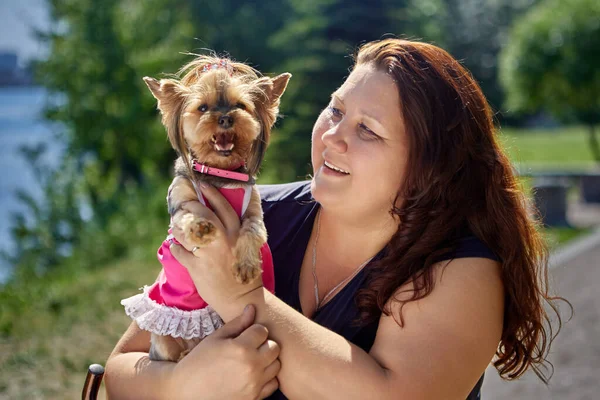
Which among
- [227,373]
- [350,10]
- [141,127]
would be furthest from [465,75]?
[350,10]

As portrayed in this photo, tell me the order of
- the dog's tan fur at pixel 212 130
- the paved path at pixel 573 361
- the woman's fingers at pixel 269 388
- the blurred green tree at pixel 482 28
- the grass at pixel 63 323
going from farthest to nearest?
→ the blurred green tree at pixel 482 28, the paved path at pixel 573 361, the grass at pixel 63 323, the dog's tan fur at pixel 212 130, the woman's fingers at pixel 269 388

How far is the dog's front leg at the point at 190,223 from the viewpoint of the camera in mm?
2287

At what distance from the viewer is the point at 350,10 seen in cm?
1898

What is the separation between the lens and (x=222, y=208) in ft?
8.13

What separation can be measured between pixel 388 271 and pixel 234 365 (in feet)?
2.06

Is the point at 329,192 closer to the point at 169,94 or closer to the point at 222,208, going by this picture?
the point at 222,208

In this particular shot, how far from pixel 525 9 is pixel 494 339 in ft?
192

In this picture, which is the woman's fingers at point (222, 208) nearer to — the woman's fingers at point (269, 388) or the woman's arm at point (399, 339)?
the woman's arm at point (399, 339)

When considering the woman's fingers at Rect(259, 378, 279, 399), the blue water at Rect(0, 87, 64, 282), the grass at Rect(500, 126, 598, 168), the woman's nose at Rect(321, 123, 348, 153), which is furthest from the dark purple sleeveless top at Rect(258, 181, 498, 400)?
the grass at Rect(500, 126, 598, 168)

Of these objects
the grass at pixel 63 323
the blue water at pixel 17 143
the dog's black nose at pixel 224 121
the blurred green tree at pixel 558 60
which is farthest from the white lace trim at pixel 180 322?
the blurred green tree at pixel 558 60

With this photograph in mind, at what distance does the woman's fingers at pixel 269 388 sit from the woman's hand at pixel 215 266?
257mm

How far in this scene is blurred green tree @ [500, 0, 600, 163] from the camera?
66.1 ft

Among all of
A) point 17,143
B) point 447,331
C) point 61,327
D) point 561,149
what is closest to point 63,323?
point 61,327

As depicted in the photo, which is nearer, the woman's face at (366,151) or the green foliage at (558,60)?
the woman's face at (366,151)
